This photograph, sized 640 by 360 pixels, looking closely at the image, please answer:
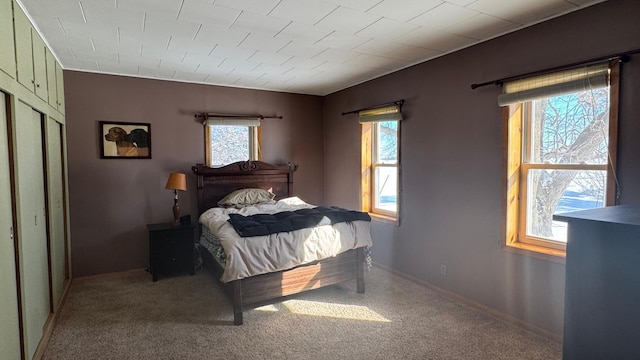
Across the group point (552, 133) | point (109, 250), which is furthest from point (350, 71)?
point (109, 250)

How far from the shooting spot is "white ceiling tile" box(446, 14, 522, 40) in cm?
265

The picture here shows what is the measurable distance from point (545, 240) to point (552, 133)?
33.2 inches

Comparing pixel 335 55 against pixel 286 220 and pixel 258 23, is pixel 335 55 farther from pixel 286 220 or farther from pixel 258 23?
pixel 286 220

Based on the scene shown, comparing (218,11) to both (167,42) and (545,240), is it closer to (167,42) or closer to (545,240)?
(167,42)

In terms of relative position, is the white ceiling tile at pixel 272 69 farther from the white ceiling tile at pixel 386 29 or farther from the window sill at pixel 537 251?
the window sill at pixel 537 251

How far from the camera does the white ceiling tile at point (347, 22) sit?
8.32 ft

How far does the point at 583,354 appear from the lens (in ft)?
3.40

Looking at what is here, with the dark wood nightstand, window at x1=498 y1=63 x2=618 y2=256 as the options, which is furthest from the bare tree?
the dark wood nightstand

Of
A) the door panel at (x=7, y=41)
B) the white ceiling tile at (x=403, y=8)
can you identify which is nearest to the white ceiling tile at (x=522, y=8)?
the white ceiling tile at (x=403, y=8)

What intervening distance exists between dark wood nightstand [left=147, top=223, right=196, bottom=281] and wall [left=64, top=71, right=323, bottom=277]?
0.39 metres

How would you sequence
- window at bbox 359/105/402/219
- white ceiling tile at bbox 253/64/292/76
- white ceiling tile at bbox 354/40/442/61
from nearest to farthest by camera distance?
white ceiling tile at bbox 354/40/442/61
white ceiling tile at bbox 253/64/292/76
window at bbox 359/105/402/219

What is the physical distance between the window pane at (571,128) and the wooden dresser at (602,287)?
69.4 inches

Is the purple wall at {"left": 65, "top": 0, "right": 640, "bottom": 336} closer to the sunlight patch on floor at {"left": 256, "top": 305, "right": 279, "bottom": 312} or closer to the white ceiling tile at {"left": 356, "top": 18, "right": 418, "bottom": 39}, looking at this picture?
the white ceiling tile at {"left": 356, "top": 18, "right": 418, "bottom": 39}

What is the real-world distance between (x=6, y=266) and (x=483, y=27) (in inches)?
139
